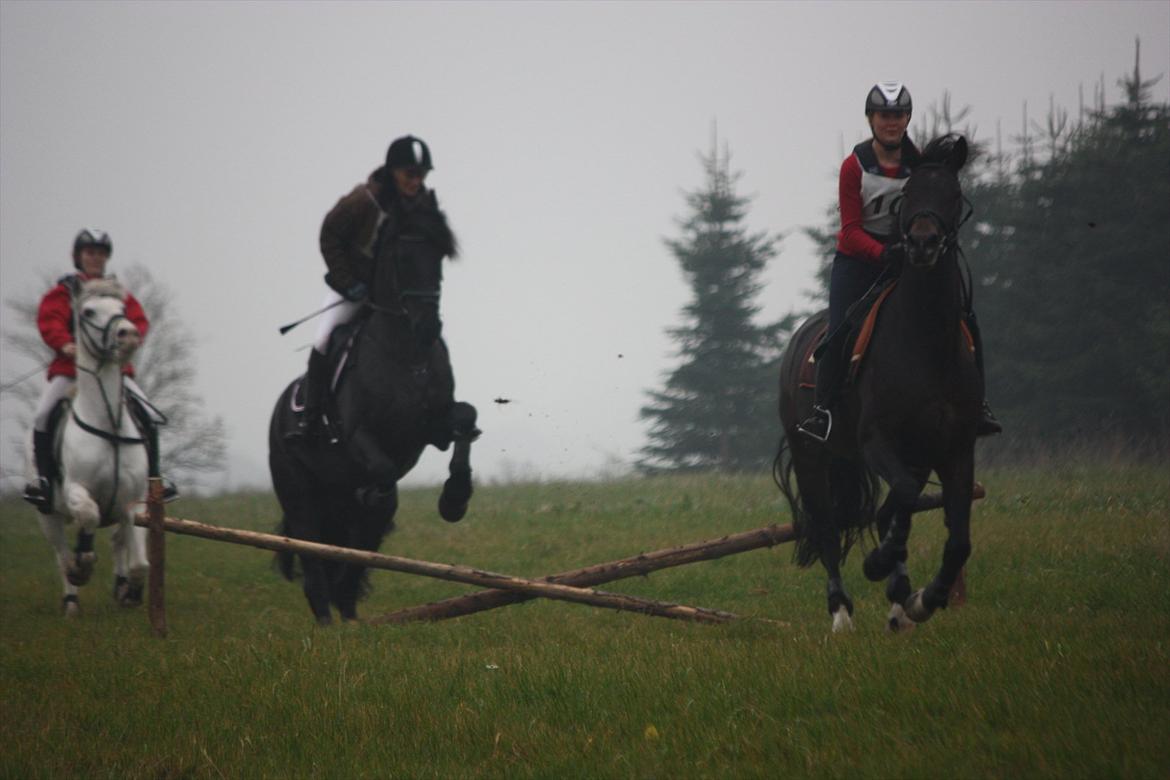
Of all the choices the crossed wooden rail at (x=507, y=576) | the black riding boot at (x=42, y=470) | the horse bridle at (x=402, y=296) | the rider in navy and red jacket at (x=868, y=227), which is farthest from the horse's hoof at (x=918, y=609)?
the black riding boot at (x=42, y=470)

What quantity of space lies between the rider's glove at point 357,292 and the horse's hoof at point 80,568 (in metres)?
4.07

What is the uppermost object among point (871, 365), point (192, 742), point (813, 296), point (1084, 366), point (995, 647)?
point (813, 296)

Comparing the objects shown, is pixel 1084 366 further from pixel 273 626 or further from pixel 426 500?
pixel 273 626

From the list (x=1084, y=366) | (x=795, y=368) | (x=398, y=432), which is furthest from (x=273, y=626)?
(x=1084, y=366)

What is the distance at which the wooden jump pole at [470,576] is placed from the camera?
9203 mm

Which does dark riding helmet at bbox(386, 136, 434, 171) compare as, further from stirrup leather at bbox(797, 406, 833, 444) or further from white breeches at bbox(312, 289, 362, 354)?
stirrup leather at bbox(797, 406, 833, 444)

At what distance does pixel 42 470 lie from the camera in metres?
12.6

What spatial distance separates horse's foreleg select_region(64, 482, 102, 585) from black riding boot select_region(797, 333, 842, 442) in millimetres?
7548

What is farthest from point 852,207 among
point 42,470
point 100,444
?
point 42,470

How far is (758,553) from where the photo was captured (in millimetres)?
14844

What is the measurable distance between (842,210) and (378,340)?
4.44 meters

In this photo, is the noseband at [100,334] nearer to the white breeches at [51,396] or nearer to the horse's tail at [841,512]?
the white breeches at [51,396]

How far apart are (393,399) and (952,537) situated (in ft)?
17.2

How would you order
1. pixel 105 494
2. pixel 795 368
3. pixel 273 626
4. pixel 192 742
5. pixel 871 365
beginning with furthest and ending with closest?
pixel 105 494 < pixel 273 626 < pixel 795 368 < pixel 871 365 < pixel 192 742
